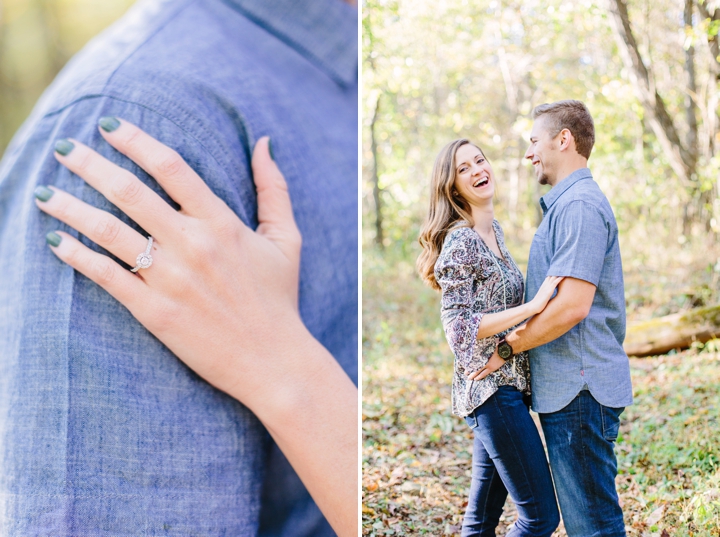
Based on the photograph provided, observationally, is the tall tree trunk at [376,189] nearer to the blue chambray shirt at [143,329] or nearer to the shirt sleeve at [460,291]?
the shirt sleeve at [460,291]

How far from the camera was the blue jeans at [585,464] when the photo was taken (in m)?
1.16

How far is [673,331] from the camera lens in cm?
158

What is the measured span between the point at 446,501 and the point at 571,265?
70 centimetres

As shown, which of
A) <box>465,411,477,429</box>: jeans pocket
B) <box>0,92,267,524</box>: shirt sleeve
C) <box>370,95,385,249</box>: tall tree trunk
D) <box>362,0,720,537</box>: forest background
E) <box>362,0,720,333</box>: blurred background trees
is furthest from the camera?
<box>370,95,385,249</box>: tall tree trunk

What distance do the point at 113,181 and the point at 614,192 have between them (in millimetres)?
1208

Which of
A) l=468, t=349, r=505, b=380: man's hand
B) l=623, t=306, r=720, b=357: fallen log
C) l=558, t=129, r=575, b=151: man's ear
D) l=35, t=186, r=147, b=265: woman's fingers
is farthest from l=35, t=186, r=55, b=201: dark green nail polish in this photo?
l=623, t=306, r=720, b=357: fallen log

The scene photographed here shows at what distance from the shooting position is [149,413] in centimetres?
77

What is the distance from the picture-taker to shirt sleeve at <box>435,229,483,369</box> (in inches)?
46.6

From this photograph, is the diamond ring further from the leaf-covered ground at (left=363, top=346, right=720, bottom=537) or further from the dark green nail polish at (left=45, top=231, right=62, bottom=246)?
the leaf-covered ground at (left=363, top=346, right=720, bottom=537)

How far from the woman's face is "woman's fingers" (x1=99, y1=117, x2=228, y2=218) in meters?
0.65

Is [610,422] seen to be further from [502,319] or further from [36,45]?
[36,45]

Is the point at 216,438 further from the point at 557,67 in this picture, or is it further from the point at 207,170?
the point at 557,67

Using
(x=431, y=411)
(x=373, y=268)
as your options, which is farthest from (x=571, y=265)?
(x=373, y=268)

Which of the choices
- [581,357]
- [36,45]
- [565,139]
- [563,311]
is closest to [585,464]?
[581,357]
